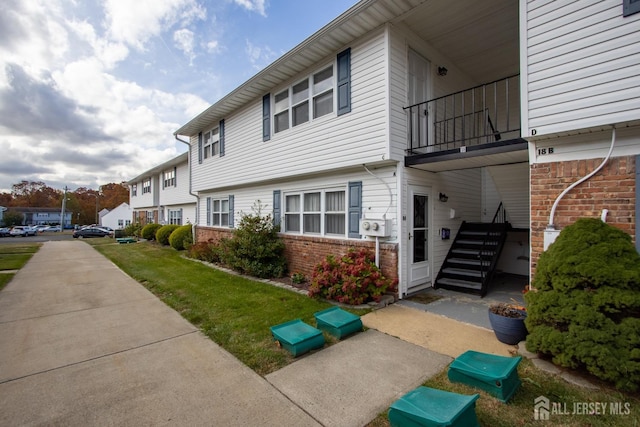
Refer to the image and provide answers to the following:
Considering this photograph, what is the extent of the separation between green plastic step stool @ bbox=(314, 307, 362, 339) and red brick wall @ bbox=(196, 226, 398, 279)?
1.93m

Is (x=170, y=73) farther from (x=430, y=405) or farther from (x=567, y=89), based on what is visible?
(x=430, y=405)

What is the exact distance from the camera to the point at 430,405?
233 centimetres

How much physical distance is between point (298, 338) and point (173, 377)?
1.46m

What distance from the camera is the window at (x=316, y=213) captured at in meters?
7.48

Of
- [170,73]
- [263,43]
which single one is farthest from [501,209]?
[170,73]

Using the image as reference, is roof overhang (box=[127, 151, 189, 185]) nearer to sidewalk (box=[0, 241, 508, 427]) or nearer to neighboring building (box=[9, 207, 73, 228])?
sidewalk (box=[0, 241, 508, 427])

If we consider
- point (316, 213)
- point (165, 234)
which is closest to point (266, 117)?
point (316, 213)

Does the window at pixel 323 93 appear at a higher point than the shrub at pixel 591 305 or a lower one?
higher

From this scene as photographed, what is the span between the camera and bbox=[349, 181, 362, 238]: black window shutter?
6.80 meters

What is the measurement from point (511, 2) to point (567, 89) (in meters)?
2.90

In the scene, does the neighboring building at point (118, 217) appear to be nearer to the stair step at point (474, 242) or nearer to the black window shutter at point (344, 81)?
the black window shutter at point (344, 81)

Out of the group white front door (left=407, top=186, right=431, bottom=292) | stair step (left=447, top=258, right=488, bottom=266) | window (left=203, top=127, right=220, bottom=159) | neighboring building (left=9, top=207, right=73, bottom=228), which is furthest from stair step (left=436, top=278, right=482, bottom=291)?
neighboring building (left=9, top=207, right=73, bottom=228)

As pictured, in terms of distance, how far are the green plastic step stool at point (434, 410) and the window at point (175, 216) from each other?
20614mm

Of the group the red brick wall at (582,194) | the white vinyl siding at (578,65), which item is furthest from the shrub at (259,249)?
the white vinyl siding at (578,65)
